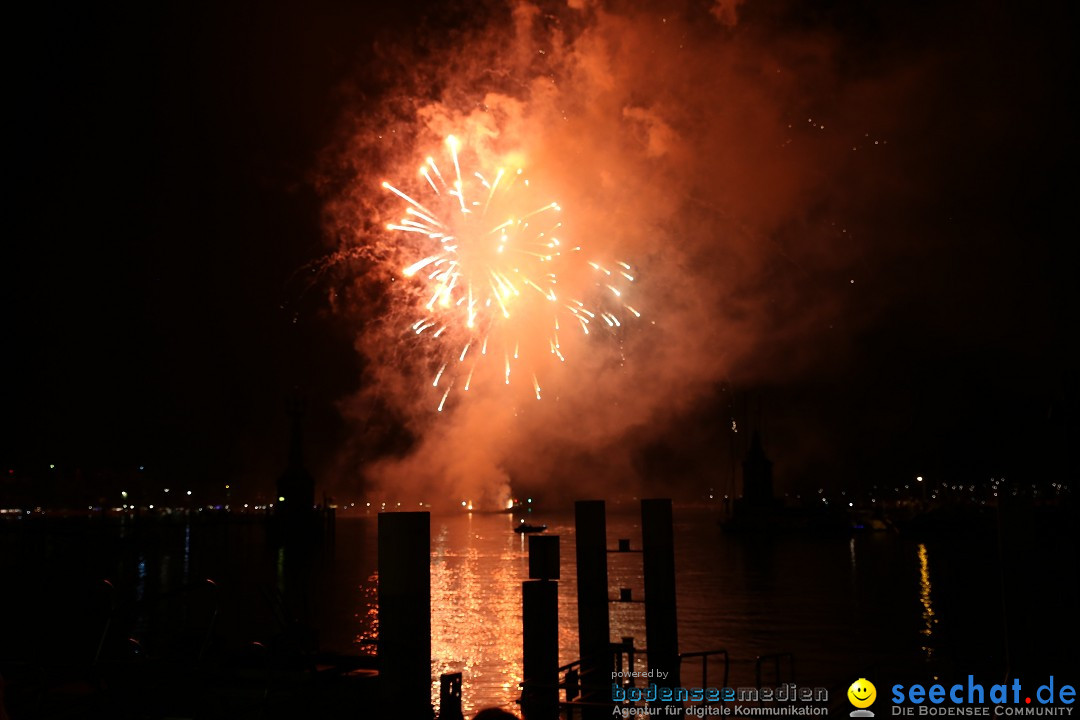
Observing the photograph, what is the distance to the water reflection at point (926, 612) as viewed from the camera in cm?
3334

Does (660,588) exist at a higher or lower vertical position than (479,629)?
higher

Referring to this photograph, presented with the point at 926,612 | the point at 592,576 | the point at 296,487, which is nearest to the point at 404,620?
the point at 592,576

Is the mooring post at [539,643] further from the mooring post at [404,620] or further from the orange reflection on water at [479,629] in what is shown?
the orange reflection on water at [479,629]

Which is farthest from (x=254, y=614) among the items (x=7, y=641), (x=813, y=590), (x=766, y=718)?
(x=766, y=718)

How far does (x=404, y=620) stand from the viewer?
10406 mm

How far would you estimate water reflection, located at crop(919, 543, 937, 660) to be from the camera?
109ft

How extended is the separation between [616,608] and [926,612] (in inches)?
576

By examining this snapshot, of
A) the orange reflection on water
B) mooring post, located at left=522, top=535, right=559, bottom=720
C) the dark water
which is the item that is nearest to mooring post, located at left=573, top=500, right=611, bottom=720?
the orange reflection on water

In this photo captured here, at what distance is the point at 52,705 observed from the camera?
12539 millimetres

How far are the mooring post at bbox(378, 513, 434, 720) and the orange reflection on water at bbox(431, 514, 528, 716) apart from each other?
5.77 m

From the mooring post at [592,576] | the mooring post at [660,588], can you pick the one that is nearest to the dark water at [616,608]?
the mooring post at [660,588]

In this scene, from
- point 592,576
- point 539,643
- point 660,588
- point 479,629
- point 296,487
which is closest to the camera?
point 539,643

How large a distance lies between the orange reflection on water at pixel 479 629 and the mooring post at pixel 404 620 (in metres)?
5.77

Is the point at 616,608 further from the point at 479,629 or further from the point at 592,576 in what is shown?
the point at 592,576
